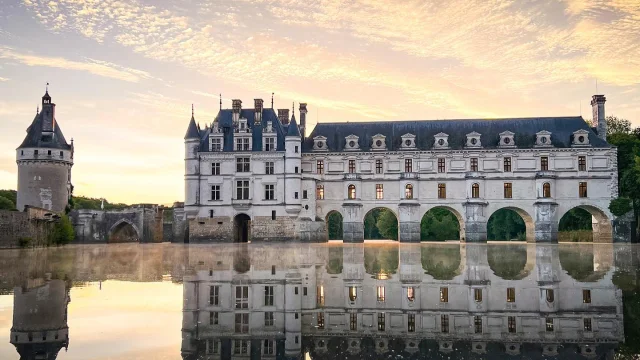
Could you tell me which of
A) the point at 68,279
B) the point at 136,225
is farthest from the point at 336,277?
the point at 136,225

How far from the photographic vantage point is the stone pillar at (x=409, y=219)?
167ft

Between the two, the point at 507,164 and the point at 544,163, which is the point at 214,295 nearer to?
the point at 507,164

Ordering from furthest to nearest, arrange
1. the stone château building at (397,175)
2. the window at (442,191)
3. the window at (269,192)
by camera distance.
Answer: the window at (269,192) → the window at (442,191) → the stone château building at (397,175)

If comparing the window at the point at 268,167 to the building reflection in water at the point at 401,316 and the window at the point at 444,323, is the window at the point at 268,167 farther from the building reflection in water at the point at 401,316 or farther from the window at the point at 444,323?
the window at the point at 444,323

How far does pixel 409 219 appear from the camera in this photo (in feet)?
169

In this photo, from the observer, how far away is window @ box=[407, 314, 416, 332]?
8.40 meters

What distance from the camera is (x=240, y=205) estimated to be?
52219 mm

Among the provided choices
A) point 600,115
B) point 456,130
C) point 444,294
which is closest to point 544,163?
point 600,115

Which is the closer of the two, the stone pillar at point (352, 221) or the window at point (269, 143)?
the stone pillar at point (352, 221)

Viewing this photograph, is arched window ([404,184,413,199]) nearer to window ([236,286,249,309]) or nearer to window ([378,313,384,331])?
window ([236,286,249,309])

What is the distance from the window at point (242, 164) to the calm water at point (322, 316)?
37.2 m

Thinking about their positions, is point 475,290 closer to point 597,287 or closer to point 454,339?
point 597,287

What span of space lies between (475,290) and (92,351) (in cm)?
835

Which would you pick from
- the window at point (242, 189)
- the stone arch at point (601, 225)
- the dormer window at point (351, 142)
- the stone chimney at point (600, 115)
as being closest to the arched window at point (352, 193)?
the dormer window at point (351, 142)
